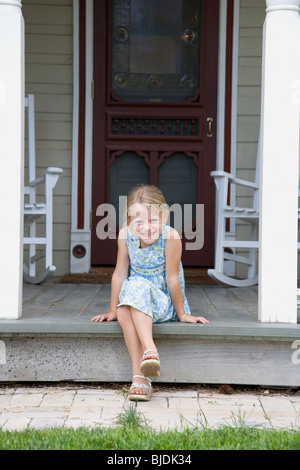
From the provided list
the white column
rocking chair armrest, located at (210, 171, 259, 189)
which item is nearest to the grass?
the white column

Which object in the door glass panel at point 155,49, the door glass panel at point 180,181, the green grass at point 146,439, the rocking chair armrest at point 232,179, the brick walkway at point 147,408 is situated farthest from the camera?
the door glass panel at point 180,181

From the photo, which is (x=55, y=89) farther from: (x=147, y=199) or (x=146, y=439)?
(x=146, y=439)

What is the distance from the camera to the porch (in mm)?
2578

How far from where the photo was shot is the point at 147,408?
2.35 meters

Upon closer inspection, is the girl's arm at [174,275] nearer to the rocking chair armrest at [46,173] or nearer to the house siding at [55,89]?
the rocking chair armrest at [46,173]

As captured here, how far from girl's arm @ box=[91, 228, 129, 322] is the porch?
0.06 m

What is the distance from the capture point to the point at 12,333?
260 centimetres

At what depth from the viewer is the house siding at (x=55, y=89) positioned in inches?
174

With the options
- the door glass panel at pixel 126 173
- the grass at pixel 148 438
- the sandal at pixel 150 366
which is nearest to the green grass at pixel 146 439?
the grass at pixel 148 438

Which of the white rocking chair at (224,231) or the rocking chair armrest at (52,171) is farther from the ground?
the rocking chair armrest at (52,171)

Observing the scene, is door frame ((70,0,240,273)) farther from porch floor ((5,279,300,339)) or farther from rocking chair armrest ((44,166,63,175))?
porch floor ((5,279,300,339))

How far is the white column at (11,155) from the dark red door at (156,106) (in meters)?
1.86

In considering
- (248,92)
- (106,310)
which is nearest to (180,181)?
(248,92)
